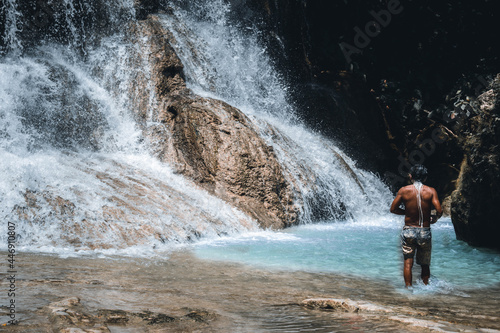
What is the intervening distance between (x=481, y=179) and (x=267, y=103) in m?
9.36

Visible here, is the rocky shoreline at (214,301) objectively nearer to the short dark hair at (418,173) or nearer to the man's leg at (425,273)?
the man's leg at (425,273)

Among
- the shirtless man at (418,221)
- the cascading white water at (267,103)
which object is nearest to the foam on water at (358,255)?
the shirtless man at (418,221)

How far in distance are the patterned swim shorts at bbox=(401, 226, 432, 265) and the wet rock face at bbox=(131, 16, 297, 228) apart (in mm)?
4989

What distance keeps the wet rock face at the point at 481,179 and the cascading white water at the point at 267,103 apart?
12.5 ft

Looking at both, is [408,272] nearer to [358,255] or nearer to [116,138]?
[358,255]

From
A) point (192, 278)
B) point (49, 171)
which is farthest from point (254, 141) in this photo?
point (192, 278)

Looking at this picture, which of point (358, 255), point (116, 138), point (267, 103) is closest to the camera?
point (358, 255)

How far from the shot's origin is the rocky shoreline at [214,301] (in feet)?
10.3

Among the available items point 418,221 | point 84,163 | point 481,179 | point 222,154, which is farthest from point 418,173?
point 84,163

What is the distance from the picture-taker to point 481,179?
24.4ft

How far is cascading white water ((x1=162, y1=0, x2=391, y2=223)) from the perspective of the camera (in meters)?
11.8

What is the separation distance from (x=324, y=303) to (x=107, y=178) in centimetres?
621

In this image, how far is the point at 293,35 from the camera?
17.7 meters

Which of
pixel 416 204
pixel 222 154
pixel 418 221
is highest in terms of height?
pixel 222 154
